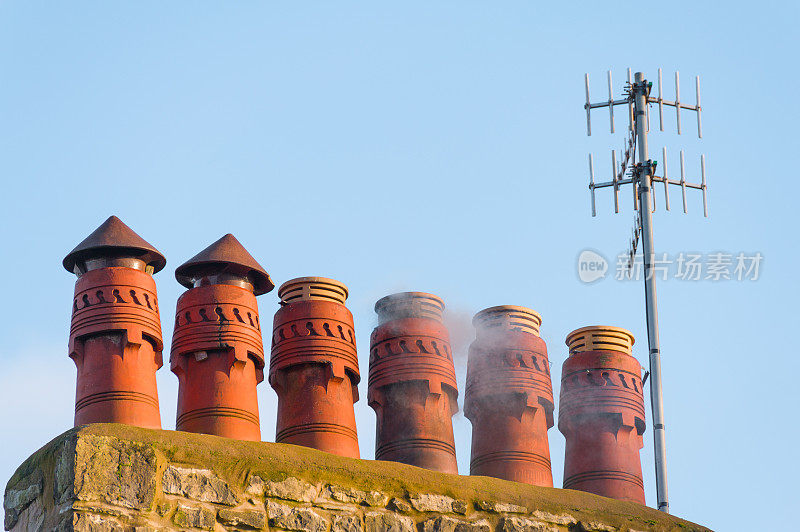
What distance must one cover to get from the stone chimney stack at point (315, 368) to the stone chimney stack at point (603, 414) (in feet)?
5.57

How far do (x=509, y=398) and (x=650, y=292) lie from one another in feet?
8.77

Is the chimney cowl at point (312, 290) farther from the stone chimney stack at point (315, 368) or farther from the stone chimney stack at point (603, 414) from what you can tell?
the stone chimney stack at point (603, 414)

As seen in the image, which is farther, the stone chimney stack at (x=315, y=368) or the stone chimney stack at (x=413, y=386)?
the stone chimney stack at (x=413, y=386)

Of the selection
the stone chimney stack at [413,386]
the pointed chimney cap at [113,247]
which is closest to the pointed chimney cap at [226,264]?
the pointed chimney cap at [113,247]

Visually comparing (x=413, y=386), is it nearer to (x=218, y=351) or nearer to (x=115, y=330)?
(x=218, y=351)

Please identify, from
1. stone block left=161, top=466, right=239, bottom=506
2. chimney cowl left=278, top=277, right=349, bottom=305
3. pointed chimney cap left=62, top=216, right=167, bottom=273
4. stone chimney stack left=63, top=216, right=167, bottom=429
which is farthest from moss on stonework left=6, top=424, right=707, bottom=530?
pointed chimney cap left=62, top=216, right=167, bottom=273

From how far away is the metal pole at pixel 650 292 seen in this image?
1018 cm

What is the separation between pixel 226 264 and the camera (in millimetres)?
8750

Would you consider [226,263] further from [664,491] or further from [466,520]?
[664,491]

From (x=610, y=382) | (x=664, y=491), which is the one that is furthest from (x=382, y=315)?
(x=664, y=491)

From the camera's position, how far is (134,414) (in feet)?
26.9

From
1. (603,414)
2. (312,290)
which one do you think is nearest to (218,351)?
(312,290)

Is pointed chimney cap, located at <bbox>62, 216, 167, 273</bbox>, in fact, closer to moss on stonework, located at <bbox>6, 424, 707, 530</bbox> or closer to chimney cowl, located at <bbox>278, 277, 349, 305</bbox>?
chimney cowl, located at <bbox>278, 277, 349, 305</bbox>

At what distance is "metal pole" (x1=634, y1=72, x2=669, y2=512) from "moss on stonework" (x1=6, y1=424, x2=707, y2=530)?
143 cm
